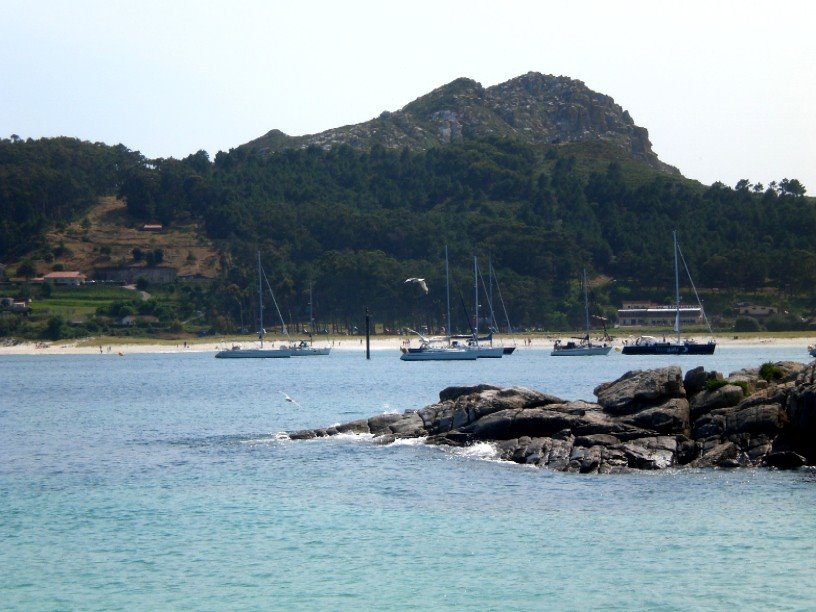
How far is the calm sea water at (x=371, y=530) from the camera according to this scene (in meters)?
22.6

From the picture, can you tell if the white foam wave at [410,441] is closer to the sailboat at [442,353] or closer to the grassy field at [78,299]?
the sailboat at [442,353]

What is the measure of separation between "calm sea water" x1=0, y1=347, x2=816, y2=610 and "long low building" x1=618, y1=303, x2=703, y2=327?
116 metres

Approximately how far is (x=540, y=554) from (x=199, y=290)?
164070 mm

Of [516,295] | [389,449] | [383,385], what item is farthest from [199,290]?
[389,449]

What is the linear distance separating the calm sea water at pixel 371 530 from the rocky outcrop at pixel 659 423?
3.49 feet

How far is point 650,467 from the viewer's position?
34.9 metres

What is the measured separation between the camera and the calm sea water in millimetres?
22609

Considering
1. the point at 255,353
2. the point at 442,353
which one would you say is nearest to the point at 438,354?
the point at 442,353

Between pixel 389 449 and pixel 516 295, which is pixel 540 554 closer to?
pixel 389 449

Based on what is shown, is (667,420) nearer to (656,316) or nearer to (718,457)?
(718,457)

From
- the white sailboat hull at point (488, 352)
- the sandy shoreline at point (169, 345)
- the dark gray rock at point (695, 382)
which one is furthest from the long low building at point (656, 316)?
the dark gray rock at point (695, 382)

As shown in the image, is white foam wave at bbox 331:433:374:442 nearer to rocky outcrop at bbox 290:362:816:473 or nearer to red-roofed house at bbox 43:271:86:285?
rocky outcrop at bbox 290:362:816:473

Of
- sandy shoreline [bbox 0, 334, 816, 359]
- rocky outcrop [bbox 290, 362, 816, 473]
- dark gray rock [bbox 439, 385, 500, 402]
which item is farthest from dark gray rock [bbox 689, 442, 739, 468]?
sandy shoreline [bbox 0, 334, 816, 359]

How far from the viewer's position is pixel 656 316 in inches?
6378
